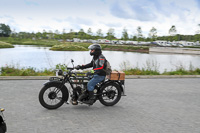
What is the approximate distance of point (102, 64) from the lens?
5.72m

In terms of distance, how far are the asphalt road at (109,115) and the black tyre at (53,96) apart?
19 centimetres

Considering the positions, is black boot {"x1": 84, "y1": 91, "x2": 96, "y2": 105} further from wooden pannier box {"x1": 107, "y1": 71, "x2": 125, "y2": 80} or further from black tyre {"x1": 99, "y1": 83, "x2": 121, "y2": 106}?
wooden pannier box {"x1": 107, "y1": 71, "x2": 125, "y2": 80}

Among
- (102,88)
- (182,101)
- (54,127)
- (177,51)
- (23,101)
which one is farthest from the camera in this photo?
(177,51)

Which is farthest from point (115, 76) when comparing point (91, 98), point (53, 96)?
point (53, 96)

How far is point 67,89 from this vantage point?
5.82 metres

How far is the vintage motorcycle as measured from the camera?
559cm

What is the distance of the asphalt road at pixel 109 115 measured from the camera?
14.8 ft

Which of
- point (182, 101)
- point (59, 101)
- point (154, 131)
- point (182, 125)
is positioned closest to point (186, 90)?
point (182, 101)

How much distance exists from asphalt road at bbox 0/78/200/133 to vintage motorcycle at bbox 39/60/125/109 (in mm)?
253

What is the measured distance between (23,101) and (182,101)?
17.2 feet

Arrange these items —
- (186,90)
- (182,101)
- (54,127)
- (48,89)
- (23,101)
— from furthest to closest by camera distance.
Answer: (186,90)
(182,101)
(23,101)
(48,89)
(54,127)

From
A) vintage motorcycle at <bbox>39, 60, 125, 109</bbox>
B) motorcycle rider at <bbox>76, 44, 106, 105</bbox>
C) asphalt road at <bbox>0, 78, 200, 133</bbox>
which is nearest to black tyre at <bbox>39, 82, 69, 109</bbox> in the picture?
vintage motorcycle at <bbox>39, 60, 125, 109</bbox>

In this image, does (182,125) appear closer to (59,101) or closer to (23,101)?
(59,101)

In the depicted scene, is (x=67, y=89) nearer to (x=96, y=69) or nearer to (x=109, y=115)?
(x=96, y=69)
